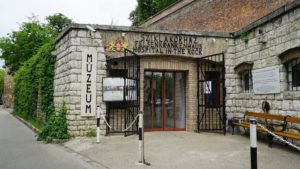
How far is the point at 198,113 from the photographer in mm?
12781

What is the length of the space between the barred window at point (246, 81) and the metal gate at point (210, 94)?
2.66 ft

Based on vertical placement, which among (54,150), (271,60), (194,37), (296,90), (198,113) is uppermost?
(194,37)

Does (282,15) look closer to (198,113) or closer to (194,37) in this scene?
(194,37)

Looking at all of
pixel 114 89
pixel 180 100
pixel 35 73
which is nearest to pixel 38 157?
pixel 114 89

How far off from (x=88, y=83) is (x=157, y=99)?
2975mm

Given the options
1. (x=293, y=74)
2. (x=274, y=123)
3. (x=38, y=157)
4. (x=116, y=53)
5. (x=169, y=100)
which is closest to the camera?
(x=38, y=157)

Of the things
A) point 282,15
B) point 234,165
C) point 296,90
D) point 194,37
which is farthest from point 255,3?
point 234,165

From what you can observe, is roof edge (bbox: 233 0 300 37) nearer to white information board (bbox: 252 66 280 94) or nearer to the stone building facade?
the stone building facade

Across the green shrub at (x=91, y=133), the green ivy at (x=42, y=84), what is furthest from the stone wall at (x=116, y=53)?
the green ivy at (x=42, y=84)

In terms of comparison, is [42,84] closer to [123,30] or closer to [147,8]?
[123,30]

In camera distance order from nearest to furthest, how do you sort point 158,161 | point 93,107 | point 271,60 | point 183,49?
point 158,161, point 271,60, point 93,107, point 183,49

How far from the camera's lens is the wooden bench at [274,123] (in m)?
8.62

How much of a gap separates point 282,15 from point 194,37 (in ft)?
12.1

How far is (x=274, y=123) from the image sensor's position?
10266 mm
